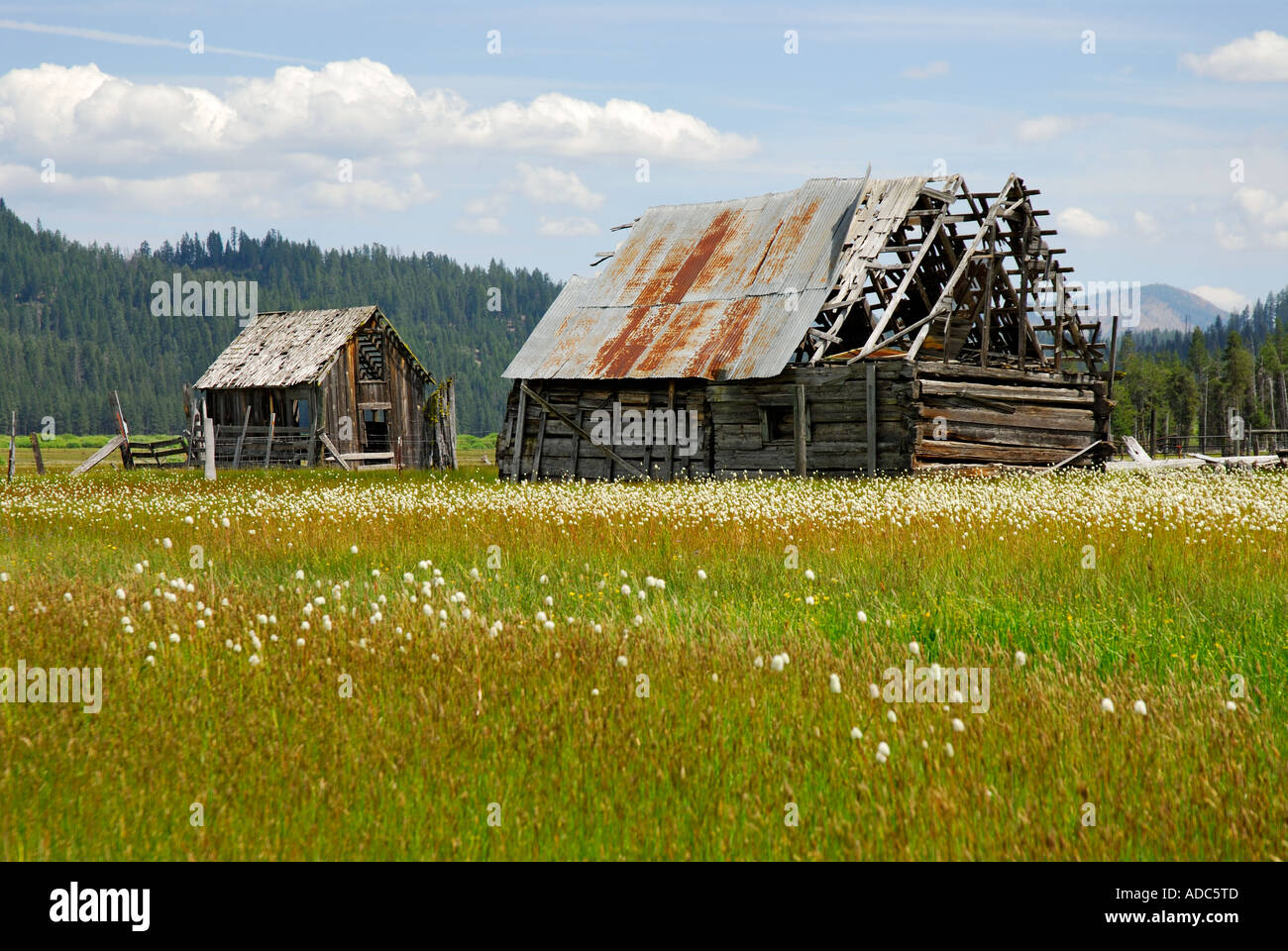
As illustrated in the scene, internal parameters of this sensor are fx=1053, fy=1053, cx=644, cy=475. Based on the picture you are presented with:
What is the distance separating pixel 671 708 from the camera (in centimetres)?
522

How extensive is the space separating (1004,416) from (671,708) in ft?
71.4

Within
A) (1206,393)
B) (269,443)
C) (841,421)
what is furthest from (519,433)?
(1206,393)

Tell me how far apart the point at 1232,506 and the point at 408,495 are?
12.1m

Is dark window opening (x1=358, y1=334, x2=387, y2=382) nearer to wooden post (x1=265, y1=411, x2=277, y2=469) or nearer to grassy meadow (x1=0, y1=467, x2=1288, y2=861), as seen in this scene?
wooden post (x1=265, y1=411, x2=277, y2=469)

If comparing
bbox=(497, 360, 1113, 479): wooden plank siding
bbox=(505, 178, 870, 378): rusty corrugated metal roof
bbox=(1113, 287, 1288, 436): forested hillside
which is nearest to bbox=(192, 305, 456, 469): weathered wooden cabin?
bbox=(505, 178, 870, 378): rusty corrugated metal roof

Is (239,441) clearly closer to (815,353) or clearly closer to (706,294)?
(706,294)

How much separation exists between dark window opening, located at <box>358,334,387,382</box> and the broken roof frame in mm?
18031

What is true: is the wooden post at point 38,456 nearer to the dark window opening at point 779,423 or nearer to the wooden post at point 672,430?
the wooden post at point 672,430

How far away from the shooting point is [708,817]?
4.14 meters

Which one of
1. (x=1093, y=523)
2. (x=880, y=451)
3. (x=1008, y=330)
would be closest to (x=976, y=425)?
(x=880, y=451)

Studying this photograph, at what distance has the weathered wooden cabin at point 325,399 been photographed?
41.9m

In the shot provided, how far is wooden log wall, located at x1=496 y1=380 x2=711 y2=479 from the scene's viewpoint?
82.5 feet

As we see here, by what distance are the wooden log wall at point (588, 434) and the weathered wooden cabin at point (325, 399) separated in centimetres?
1214
